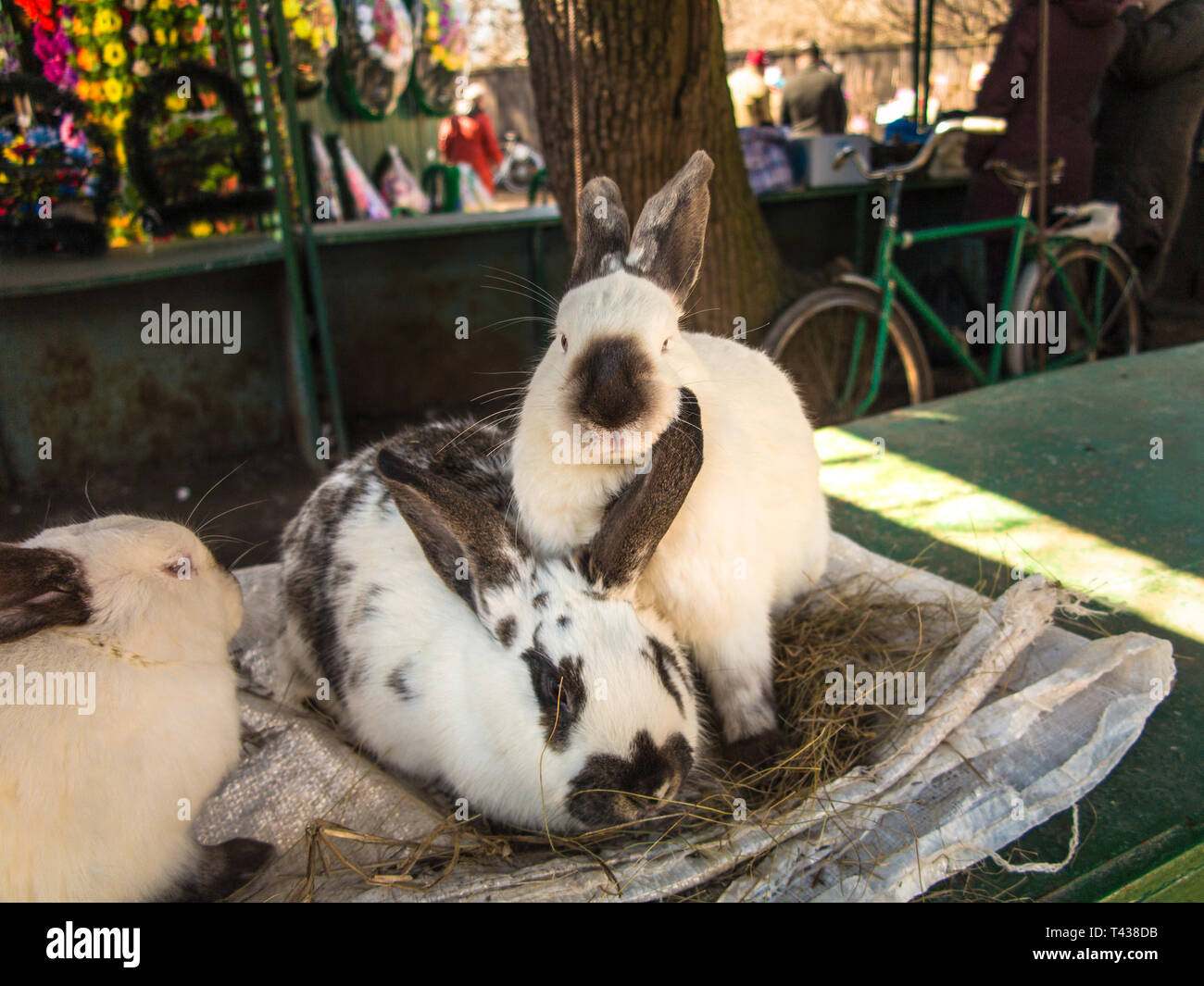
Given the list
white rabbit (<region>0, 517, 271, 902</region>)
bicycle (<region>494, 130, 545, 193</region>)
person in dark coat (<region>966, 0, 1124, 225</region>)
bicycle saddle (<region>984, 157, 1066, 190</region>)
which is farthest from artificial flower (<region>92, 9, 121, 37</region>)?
bicycle (<region>494, 130, 545, 193</region>)

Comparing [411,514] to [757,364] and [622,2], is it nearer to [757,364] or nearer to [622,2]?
[757,364]

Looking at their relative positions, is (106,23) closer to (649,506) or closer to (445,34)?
(649,506)

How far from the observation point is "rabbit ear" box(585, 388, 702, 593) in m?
1.50

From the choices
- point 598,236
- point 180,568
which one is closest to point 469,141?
point 598,236

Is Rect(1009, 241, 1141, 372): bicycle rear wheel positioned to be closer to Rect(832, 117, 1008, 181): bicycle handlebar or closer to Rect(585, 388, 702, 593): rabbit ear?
Rect(832, 117, 1008, 181): bicycle handlebar

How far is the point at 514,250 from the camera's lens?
232 inches

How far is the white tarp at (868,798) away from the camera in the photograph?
153cm

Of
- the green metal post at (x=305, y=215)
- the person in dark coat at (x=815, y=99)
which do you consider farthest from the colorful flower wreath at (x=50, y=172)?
the person in dark coat at (x=815, y=99)

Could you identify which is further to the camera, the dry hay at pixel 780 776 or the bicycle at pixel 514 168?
the bicycle at pixel 514 168

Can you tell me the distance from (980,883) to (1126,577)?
47.8 inches

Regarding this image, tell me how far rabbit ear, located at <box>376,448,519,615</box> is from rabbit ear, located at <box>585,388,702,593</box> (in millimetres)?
176

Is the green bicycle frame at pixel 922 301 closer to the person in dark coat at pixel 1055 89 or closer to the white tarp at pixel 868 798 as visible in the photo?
the person in dark coat at pixel 1055 89

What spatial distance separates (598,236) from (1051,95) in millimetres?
4879

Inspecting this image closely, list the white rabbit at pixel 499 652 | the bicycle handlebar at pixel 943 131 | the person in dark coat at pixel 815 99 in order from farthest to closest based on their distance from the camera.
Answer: the person in dark coat at pixel 815 99 < the bicycle handlebar at pixel 943 131 < the white rabbit at pixel 499 652
